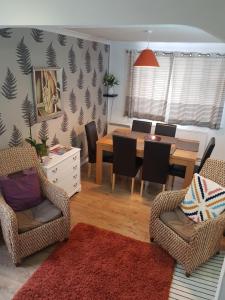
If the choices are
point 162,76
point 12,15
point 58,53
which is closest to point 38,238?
point 12,15

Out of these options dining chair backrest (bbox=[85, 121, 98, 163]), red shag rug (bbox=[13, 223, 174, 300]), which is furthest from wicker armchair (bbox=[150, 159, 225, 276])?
dining chair backrest (bbox=[85, 121, 98, 163])

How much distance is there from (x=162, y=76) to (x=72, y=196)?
291cm

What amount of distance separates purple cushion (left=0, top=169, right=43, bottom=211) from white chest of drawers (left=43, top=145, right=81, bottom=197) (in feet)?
0.94

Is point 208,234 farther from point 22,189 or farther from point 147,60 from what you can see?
point 147,60

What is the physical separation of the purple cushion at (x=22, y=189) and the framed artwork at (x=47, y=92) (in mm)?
903

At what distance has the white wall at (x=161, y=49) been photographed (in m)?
4.51

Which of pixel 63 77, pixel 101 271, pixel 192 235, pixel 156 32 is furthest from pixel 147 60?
pixel 101 271

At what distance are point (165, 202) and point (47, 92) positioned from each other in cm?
211

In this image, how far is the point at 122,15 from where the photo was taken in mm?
1510

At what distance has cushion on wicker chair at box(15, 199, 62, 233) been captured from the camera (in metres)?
2.37

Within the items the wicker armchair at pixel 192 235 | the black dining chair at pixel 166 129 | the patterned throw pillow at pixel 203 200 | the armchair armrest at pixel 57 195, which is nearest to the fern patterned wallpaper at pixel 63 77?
the armchair armrest at pixel 57 195

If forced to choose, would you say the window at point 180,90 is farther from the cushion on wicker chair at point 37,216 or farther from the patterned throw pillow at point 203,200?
the cushion on wicker chair at point 37,216

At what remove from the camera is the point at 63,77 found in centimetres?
366

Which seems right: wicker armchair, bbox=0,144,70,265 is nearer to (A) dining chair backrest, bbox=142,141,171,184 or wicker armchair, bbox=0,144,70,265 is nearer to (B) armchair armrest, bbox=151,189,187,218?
(B) armchair armrest, bbox=151,189,187,218
